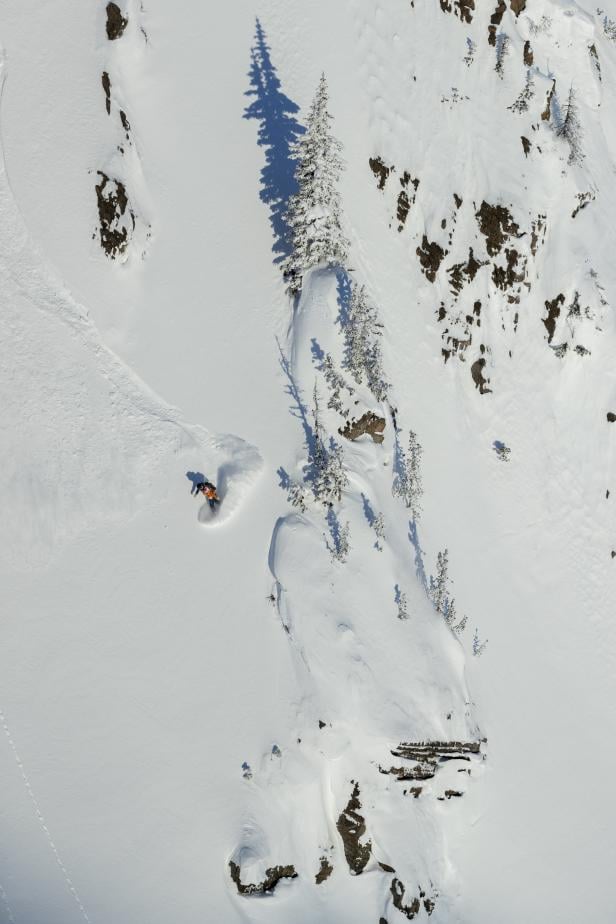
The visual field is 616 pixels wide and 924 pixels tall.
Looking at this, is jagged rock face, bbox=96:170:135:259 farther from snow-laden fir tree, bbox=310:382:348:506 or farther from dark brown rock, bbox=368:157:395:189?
dark brown rock, bbox=368:157:395:189

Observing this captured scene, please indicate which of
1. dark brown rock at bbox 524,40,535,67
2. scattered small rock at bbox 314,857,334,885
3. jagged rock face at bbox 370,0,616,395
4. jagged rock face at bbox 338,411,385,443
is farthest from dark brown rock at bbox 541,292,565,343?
scattered small rock at bbox 314,857,334,885

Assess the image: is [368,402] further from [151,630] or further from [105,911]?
[105,911]

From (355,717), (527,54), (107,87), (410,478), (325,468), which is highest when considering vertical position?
(527,54)

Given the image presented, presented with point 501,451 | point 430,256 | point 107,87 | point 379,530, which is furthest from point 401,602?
point 107,87

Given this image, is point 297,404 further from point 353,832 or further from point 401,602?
point 353,832

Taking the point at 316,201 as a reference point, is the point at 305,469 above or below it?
below

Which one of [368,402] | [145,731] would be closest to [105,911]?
[145,731]
